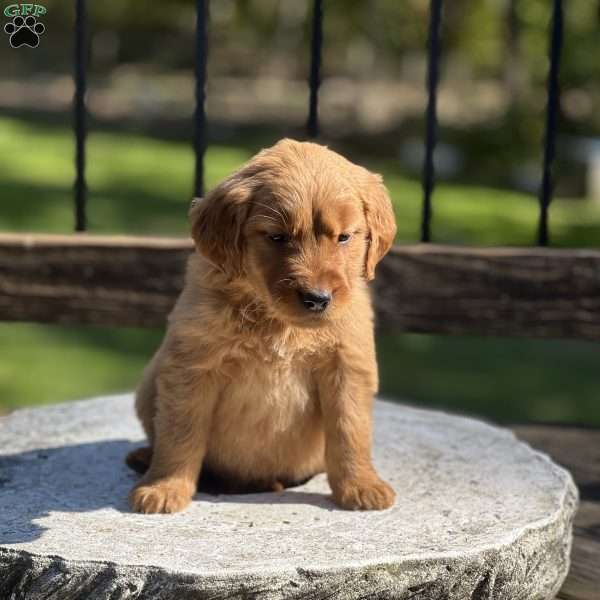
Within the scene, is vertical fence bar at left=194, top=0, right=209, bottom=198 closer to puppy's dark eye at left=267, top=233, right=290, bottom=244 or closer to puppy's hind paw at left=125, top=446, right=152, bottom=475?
puppy's hind paw at left=125, top=446, right=152, bottom=475

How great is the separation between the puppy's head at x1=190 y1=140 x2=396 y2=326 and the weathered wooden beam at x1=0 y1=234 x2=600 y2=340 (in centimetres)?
99

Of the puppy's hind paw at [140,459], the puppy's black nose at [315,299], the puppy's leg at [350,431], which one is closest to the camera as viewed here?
the puppy's black nose at [315,299]

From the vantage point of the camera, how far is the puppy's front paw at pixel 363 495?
309 centimetres

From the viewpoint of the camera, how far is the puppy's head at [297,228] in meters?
2.74

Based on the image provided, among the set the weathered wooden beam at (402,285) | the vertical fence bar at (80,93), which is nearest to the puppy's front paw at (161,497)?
the weathered wooden beam at (402,285)

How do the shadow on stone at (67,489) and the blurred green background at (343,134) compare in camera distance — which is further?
the blurred green background at (343,134)

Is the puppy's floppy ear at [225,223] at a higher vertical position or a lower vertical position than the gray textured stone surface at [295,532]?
higher

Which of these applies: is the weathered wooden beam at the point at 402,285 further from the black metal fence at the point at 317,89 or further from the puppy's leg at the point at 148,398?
the puppy's leg at the point at 148,398

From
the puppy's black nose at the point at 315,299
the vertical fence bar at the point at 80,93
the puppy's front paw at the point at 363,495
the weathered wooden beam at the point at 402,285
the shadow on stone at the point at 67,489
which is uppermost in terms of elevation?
the vertical fence bar at the point at 80,93

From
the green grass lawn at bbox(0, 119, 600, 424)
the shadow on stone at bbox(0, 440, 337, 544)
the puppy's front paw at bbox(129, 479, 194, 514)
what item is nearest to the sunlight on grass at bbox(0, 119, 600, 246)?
the green grass lawn at bbox(0, 119, 600, 424)

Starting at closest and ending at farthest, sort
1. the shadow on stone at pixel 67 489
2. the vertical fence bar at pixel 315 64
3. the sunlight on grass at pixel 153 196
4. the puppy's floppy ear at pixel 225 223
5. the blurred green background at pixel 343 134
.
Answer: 1. the puppy's floppy ear at pixel 225 223
2. the shadow on stone at pixel 67 489
3. the vertical fence bar at pixel 315 64
4. the blurred green background at pixel 343 134
5. the sunlight on grass at pixel 153 196

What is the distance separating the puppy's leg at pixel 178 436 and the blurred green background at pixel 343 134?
4066mm

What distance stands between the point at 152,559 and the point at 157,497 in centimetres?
39

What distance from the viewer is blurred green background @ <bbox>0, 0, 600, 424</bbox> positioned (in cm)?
806
